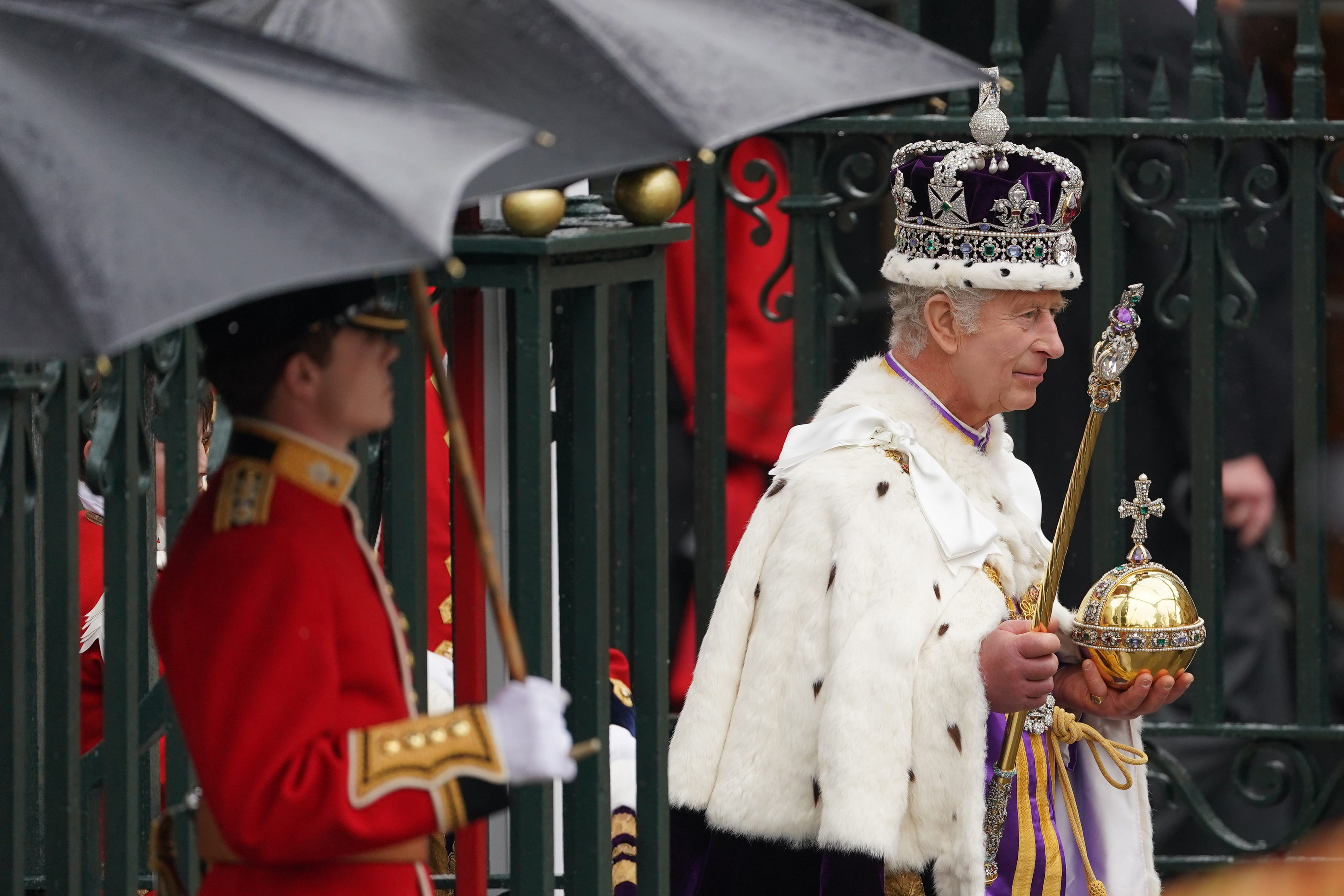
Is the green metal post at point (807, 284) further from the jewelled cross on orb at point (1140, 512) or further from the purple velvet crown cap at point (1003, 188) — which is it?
the jewelled cross on orb at point (1140, 512)

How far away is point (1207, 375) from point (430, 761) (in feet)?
9.73

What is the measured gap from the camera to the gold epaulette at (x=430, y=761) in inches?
85.8

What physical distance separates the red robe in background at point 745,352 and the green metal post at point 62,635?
94.1 inches

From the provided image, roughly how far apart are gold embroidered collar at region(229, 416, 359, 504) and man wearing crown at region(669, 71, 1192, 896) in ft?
4.44

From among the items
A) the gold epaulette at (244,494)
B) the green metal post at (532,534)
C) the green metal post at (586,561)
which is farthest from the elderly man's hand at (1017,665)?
the gold epaulette at (244,494)

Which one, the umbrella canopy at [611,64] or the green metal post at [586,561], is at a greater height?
the umbrella canopy at [611,64]

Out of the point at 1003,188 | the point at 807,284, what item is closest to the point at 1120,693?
the point at 1003,188

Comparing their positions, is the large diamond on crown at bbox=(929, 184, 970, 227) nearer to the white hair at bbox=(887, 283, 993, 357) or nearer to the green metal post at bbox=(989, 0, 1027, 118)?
the white hair at bbox=(887, 283, 993, 357)

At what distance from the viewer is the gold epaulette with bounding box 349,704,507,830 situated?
218 centimetres

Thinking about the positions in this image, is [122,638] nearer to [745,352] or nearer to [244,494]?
[244,494]

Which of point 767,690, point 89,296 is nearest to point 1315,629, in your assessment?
point 767,690

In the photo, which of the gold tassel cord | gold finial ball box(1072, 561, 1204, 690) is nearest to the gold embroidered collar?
gold finial ball box(1072, 561, 1204, 690)

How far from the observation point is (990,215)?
3738 mm

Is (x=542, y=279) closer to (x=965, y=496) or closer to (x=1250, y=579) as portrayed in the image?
(x=965, y=496)
